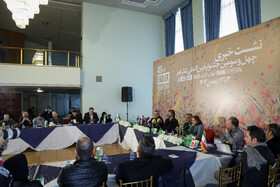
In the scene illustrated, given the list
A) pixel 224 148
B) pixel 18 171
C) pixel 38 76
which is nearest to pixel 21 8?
pixel 18 171

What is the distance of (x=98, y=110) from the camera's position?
320 inches

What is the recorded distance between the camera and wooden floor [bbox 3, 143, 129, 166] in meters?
4.70

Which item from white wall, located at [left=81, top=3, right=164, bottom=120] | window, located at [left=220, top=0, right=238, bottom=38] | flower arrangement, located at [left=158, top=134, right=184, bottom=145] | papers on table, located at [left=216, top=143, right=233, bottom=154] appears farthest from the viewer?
white wall, located at [left=81, top=3, right=164, bottom=120]

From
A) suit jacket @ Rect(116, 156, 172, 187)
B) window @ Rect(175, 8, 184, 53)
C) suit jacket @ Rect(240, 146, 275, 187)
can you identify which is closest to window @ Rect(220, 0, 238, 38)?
window @ Rect(175, 8, 184, 53)

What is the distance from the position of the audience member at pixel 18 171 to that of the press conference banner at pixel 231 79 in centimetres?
383

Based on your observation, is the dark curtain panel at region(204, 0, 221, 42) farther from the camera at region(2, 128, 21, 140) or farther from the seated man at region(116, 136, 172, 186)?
the camera at region(2, 128, 21, 140)

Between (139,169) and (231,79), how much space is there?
3377 mm

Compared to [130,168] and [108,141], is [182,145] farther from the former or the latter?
[108,141]

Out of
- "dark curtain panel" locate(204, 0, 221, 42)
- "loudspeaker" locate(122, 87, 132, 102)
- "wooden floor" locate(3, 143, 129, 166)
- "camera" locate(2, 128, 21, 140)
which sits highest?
"dark curtain panel" locate(204, 0, 221, 42)

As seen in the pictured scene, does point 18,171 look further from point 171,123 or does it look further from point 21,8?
point 171,123

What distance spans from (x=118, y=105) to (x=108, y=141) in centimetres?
251

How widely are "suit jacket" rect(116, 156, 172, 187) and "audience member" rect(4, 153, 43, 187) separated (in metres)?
0.72

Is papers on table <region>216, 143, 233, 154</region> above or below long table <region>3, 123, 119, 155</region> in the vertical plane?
above

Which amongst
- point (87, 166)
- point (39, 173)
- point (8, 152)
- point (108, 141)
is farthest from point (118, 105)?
point (87, 166)
